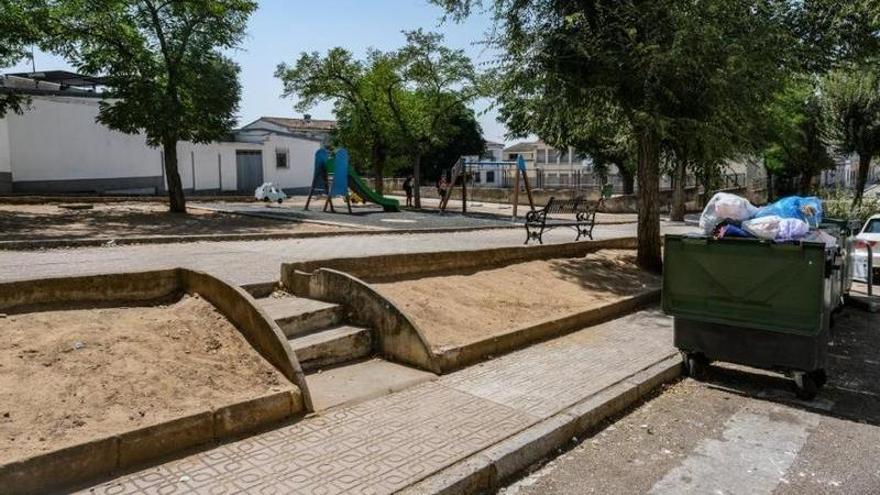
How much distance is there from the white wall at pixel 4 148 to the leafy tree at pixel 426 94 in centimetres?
1451

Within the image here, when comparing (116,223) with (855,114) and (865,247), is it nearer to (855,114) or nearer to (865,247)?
(865,247)

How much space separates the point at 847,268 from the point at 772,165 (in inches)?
1374

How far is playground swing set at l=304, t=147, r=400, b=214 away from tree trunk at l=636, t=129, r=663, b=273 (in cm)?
1181

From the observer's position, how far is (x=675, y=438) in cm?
464

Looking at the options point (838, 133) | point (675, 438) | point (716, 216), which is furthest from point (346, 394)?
point (838, 133)

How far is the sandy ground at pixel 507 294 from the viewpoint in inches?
254

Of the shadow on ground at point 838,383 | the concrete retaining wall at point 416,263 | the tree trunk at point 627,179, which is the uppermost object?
the tree trunk at point 627,179

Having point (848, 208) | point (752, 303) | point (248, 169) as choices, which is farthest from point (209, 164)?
point (752, 303)

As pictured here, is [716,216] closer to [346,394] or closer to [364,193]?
[346,394]

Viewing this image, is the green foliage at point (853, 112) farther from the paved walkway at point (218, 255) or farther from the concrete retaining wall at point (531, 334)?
the concrete retaining wall at point (531, 334)

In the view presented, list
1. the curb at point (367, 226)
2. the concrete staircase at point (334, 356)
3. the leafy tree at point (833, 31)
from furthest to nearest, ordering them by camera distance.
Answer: the curb at point (367, 226) < the leafy tree at point (833, 31) < the concrete staircase at point (334, 356)

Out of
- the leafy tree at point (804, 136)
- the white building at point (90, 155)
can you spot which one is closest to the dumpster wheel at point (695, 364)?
the leafy tree at point (804, 136)

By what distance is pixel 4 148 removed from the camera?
76.9 ft

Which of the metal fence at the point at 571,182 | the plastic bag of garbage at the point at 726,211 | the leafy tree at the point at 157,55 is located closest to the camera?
the plastic bag of garbage at the point at 726,211
